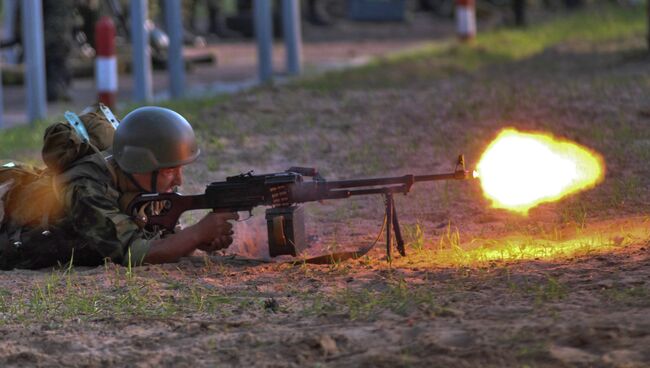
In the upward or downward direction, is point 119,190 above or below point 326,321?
above

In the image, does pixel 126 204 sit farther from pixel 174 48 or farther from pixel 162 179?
pixel 174 48

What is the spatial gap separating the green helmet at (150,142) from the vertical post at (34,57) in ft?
21.2

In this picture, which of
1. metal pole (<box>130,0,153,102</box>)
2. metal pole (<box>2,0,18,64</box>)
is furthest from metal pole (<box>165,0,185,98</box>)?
metal pole (<box>2,0,18,64</box>)

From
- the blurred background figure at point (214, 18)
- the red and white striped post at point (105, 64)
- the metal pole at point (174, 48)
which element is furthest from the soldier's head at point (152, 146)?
the blurred background figure at point (214, 18)

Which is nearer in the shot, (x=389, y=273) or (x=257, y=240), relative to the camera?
(x=389, y=273)

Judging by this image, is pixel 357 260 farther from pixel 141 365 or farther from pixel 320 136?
pixel 320 136

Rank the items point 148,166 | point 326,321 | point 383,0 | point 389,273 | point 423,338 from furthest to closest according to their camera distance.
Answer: point 383,0
point 148,166
point 389,273
point 326,321
point 423,338

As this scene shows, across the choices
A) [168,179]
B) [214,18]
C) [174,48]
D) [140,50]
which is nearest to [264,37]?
[174,48]

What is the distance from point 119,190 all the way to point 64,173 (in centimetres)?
27

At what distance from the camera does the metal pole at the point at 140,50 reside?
14234 mm

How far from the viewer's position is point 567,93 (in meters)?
12.9

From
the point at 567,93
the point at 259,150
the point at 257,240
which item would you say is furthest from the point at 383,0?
the point at 257,240

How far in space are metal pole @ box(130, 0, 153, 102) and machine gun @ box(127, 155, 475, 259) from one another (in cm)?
763

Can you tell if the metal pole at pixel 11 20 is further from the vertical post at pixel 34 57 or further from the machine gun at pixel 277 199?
the machine gun at pixel 277 199
